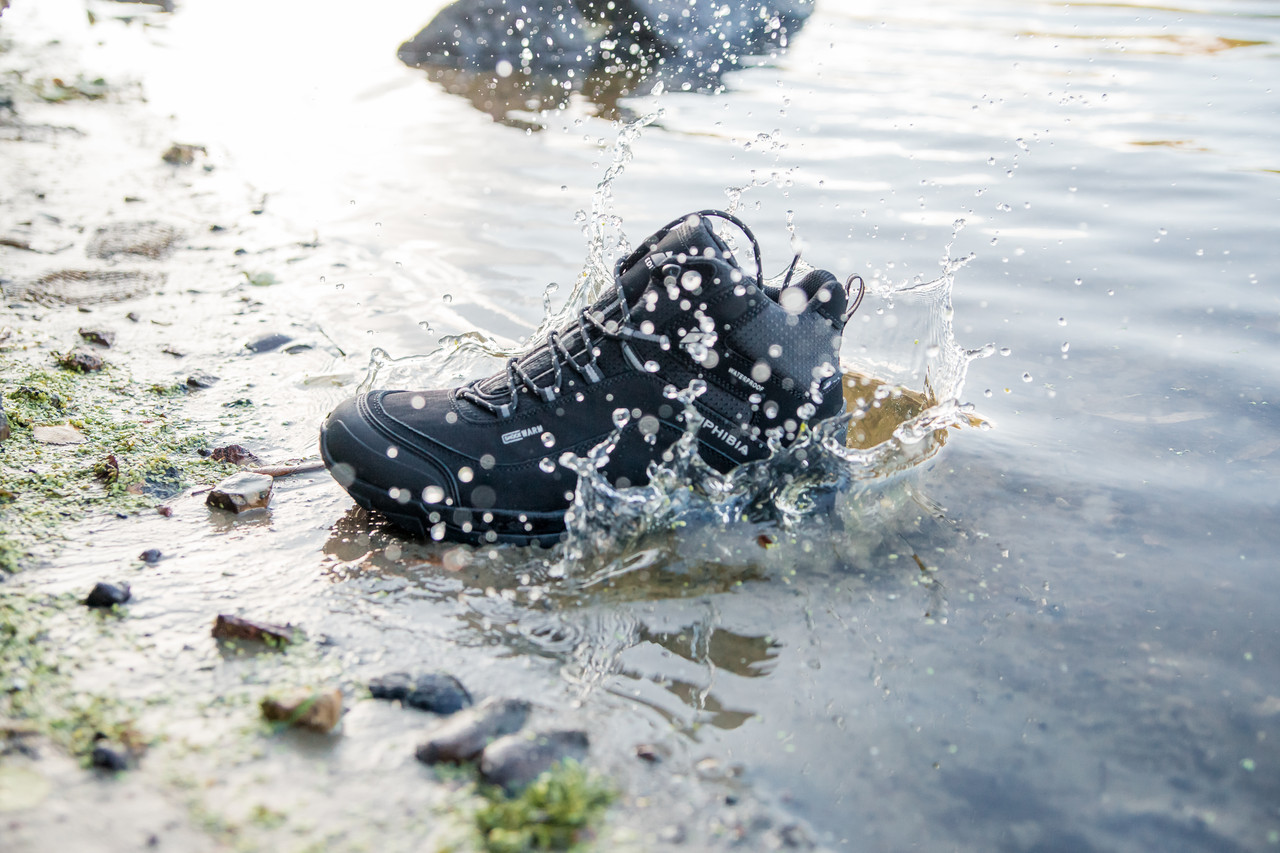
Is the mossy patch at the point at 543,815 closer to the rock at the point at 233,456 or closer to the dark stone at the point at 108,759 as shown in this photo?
the dark stone at the point at 108,759

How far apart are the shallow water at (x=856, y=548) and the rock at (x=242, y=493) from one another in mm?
62

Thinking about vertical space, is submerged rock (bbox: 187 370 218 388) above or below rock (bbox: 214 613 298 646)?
below

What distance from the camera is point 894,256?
4.30 metres

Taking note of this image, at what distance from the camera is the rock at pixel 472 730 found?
1533 millimetres

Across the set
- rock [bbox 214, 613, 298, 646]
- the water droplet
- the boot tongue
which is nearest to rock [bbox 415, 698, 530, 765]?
rock [bbox 214, 613, 298, 646]

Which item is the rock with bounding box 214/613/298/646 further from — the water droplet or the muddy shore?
the water droplet

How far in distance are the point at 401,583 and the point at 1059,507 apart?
1.80 m

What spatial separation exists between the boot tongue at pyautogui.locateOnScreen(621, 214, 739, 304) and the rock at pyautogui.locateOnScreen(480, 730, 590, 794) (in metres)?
1.21

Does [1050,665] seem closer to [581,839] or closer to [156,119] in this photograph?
[581,839]

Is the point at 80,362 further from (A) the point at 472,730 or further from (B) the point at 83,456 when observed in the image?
(A) the point at 472,730

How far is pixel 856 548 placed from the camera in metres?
2.38

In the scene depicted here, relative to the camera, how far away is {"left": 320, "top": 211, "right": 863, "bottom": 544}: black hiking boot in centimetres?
232

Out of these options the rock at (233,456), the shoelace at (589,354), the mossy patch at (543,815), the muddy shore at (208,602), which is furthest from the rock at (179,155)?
the mossy patch at (543,815)

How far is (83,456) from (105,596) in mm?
883
